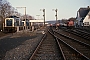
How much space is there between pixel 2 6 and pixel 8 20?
1263 cm

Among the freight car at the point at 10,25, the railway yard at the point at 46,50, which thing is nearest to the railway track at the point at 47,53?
the railway yard at the point at 46,50

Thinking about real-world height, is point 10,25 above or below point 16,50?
above

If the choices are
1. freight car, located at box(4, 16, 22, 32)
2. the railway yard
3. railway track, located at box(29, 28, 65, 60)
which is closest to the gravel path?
the railway yard

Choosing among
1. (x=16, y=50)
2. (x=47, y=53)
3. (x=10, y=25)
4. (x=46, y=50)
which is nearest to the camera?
(x=47, y=53)

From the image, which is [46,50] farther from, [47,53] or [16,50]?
[16,50]

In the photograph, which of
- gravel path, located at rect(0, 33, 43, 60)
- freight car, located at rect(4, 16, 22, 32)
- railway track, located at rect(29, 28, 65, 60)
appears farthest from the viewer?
Answer: freight car, located at rect(4, 16, 22, 32)

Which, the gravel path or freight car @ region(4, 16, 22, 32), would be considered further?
freight car @ region(4, 16, 22, 32)

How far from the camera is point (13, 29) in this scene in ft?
120

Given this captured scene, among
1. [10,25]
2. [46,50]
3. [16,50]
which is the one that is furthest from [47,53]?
[10,25]

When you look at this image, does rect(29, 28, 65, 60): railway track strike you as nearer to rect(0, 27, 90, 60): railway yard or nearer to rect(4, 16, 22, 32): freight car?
rect(0, 27, 90, 60): railway yard

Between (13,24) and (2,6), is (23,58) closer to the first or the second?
(13,24)

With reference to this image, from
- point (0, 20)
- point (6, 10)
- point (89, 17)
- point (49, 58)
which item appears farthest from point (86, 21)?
point (49, 58)

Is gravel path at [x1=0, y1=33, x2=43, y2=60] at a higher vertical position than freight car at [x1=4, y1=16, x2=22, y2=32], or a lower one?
lower

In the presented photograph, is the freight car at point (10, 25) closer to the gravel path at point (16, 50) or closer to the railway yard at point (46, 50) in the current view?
the railway yard at point (46, 50)
